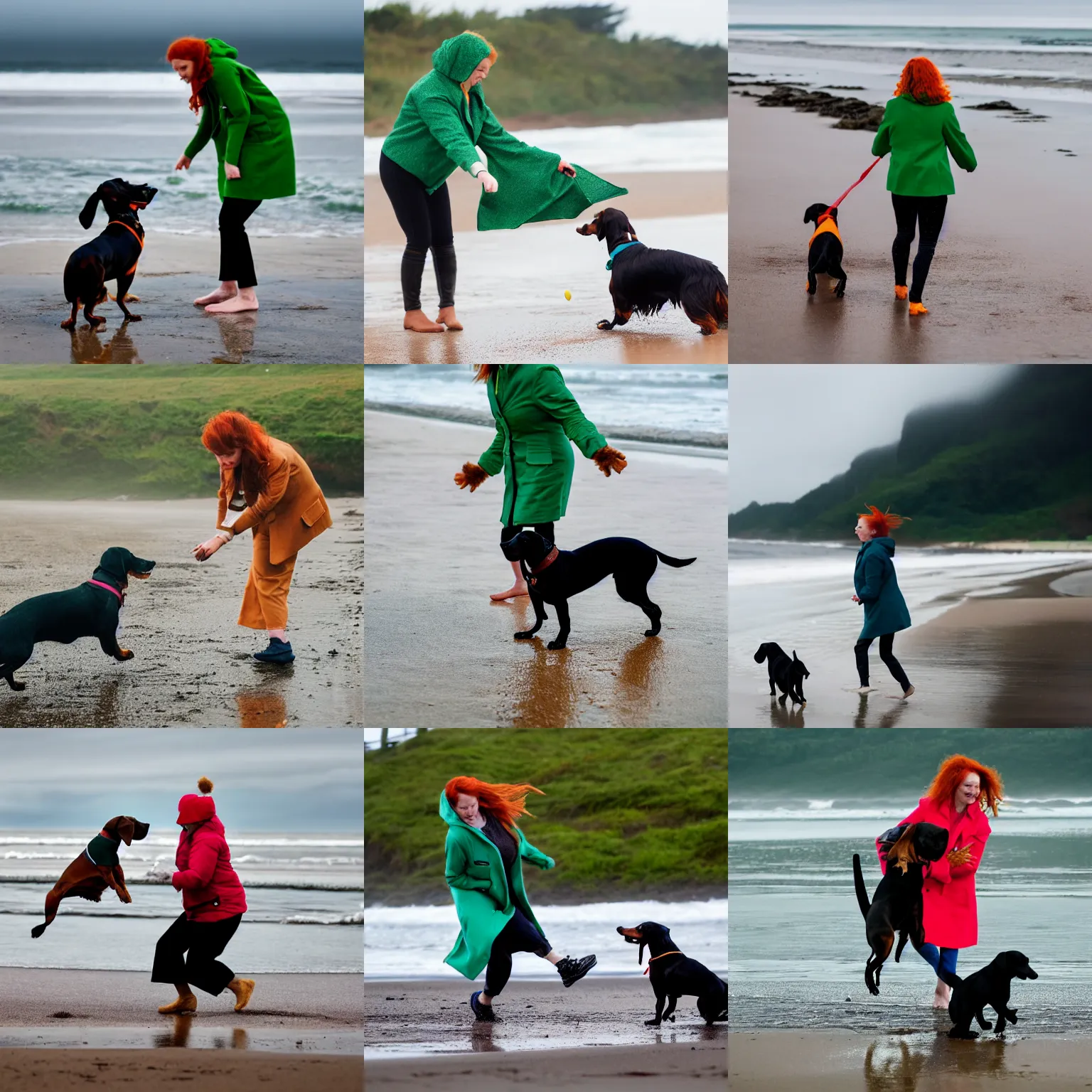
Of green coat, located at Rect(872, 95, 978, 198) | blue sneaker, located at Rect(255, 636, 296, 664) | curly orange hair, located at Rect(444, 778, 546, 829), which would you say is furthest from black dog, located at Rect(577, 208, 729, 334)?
curly orange hair, located at Rect(444, 778, 546, 829)

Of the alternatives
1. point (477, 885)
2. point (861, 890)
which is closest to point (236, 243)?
point (477, 885)

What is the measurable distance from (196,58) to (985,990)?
5.88 m

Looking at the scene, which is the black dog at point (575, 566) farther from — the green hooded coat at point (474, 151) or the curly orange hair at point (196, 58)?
the curly orange hair at point (196, 58)

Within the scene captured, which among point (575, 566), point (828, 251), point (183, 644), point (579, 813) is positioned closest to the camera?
point (575, 566)

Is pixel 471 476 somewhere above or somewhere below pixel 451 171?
below

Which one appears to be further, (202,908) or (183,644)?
(183,644)

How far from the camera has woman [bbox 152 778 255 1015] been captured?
19.8 ft

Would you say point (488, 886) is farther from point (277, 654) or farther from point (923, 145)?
point (923, 145)

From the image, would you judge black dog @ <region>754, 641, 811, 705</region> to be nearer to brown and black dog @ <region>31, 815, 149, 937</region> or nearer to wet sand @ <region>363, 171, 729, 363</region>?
wet sand @ <region>363, 171, 729, 363</region>

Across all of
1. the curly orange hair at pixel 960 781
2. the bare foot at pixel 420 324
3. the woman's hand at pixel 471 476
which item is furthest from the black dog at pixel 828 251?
the curly orange hair at pixel 960 781

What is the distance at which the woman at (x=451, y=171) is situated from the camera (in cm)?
666

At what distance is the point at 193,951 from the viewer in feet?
20.0

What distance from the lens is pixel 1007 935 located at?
7684 mm

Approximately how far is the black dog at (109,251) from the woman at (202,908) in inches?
106
